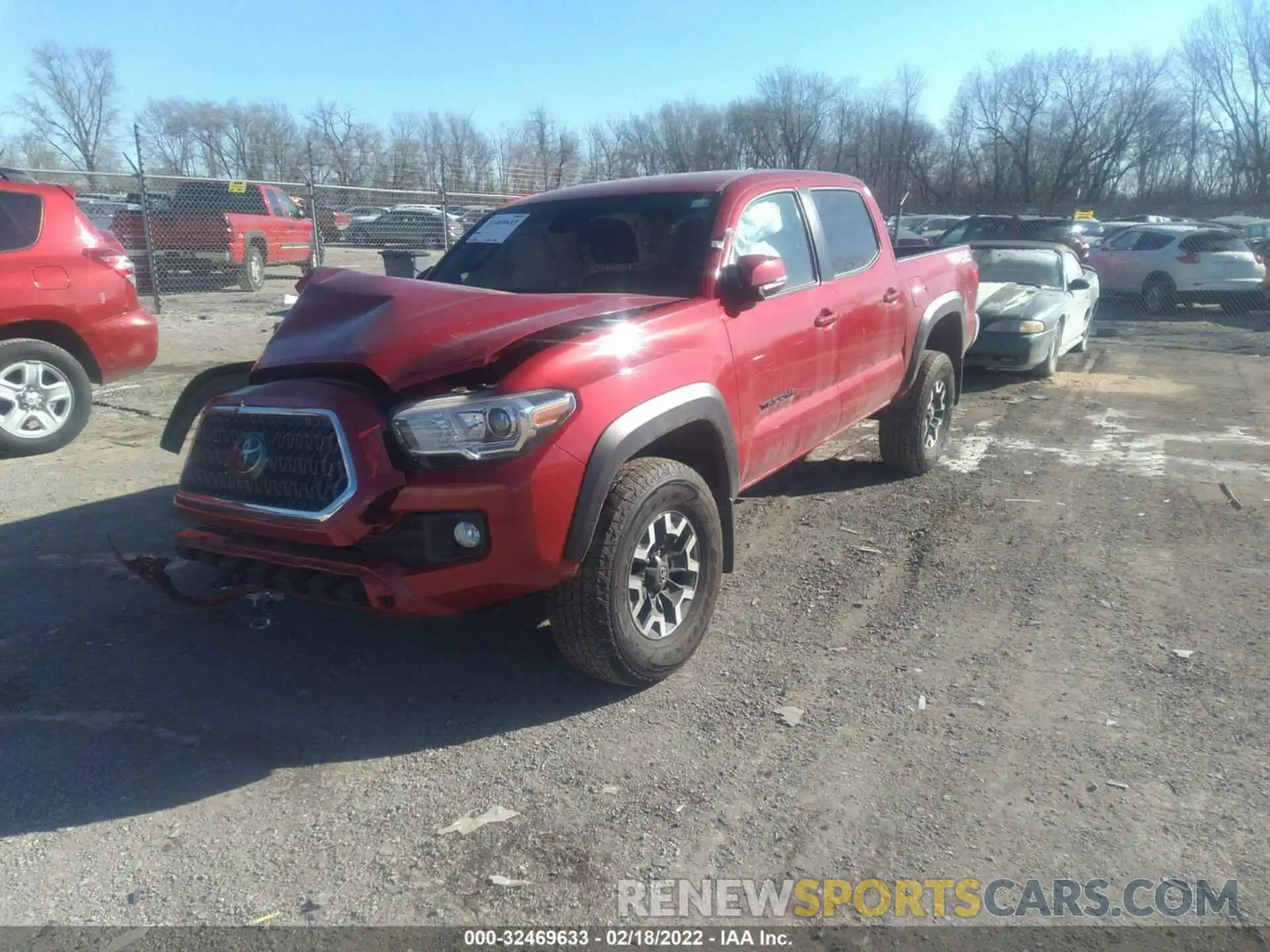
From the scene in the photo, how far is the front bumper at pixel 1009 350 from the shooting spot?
10.3 m

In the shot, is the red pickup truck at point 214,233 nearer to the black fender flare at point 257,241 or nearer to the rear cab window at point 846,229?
the black fender flare at point 257,241

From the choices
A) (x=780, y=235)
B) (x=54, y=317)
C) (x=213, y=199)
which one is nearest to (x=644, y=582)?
(x=780, y=235)

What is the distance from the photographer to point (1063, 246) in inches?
485

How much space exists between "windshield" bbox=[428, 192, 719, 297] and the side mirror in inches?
8.7

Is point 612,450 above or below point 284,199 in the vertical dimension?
below

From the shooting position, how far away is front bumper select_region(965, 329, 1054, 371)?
10.3 m

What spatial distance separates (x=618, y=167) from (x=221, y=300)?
2244 centimetres

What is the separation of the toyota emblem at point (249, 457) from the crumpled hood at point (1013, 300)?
8.28 metres

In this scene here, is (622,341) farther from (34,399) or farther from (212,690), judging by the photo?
(34,399)

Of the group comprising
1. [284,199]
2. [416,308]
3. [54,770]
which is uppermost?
[284,199]

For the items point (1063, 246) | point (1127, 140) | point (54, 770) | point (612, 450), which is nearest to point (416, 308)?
point (612, 450)

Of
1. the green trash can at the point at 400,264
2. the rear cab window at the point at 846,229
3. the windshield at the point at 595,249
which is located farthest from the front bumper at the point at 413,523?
→ the green trash can at the point at 400,264

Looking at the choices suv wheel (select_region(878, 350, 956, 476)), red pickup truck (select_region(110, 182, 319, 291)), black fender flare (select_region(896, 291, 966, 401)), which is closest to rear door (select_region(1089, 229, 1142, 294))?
black fender flare (select_region(896, 291, 966, 401))

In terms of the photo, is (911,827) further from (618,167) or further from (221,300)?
(618,167)
